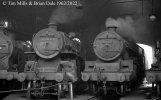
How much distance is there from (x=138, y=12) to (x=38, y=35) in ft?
35.0

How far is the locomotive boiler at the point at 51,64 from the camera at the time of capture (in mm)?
12242

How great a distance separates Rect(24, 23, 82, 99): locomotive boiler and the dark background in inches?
253

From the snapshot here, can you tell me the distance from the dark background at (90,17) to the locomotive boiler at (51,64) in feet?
21.0

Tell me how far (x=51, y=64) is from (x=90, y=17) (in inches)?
347

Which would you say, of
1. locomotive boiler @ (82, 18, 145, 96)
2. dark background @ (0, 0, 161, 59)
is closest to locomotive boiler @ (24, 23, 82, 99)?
locomotive boiler @ (82, 18, 145, 96)

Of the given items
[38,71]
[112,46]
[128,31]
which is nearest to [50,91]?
[38,71]

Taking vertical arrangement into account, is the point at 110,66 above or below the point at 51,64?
below

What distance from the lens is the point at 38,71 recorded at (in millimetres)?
12234

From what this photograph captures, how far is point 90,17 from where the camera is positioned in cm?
2127

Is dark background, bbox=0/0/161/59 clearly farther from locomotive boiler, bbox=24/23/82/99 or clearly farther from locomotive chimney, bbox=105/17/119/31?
locomotive boiler, bbox=24/23/82/99

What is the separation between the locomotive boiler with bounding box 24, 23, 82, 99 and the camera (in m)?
12.2

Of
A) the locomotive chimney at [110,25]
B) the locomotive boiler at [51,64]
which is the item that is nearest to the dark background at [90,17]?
the locomotive chimney at [110,25]

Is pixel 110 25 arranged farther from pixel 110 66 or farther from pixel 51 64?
pixel 51 64

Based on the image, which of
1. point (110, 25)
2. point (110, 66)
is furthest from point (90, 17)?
point (110, 66)
